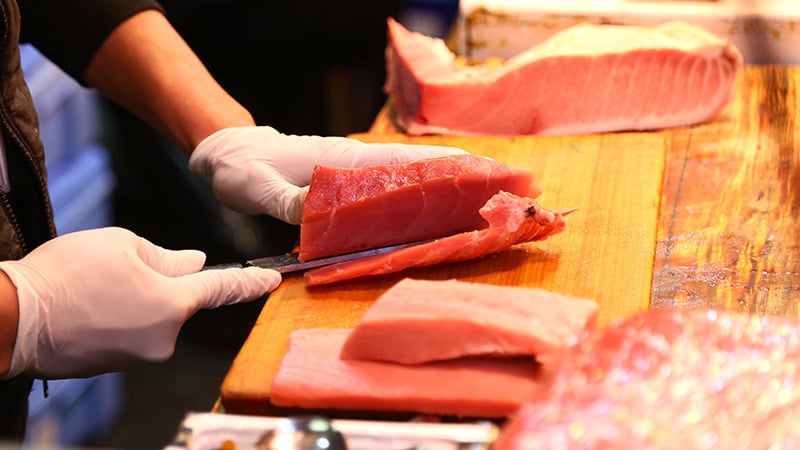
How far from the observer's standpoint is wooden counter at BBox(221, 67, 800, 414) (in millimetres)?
2123

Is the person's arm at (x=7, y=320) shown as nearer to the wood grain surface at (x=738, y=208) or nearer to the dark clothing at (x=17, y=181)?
the dark clothing at (x=17, y=181)

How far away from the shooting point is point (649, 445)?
130 centimetres

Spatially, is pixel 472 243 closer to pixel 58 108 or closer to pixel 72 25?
pixel 72 25

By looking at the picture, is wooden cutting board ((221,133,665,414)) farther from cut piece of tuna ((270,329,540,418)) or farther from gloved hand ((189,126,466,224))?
gloved hand ((189,126,466,224))

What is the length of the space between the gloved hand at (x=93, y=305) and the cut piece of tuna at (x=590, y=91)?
1223 mm

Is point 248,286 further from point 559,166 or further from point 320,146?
point 559,166

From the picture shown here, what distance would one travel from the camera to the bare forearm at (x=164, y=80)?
2.78 m

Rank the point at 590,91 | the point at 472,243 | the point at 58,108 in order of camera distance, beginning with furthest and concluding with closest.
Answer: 1. the point at 58,108
2. the point at 590,91
3. the point at 472,243

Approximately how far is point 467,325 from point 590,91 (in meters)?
1.52

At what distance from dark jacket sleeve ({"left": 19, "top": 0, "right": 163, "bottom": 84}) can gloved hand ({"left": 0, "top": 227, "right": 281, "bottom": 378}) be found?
36.5 inches

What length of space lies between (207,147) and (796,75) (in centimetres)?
198

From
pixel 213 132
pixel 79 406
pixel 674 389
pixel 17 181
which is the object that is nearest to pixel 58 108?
pixel 79 406

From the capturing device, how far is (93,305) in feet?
6.65

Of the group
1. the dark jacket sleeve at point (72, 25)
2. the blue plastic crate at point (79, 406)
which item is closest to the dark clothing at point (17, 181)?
the dark jacket sleeve at point (72, 25)
